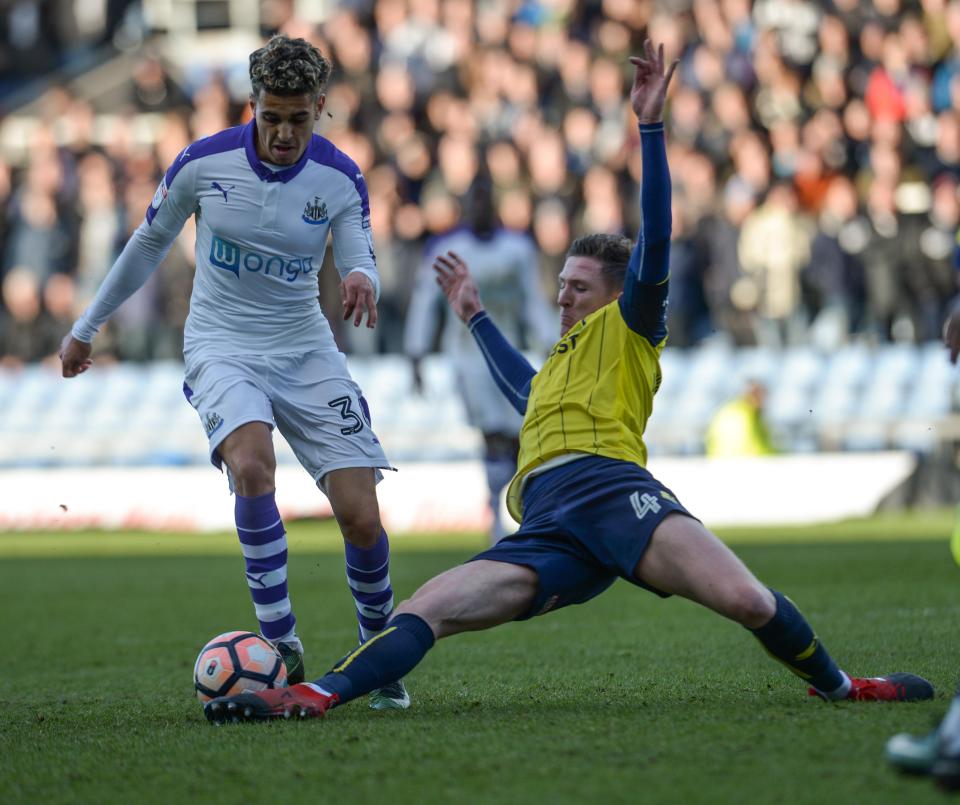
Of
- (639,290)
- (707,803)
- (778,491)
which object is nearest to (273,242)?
(639,290)

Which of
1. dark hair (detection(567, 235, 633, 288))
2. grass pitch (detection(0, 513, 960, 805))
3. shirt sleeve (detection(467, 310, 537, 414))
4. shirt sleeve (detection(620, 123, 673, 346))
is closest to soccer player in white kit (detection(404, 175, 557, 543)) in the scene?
grass pitch (detection(0, 513, 960, 805))

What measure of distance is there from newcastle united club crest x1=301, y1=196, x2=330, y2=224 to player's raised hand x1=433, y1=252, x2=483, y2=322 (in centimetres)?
49

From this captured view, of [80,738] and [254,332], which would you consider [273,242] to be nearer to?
[254,332]

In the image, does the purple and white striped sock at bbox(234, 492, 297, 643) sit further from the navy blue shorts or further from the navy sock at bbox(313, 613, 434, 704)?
the navy blue shorts

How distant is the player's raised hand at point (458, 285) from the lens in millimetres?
6230

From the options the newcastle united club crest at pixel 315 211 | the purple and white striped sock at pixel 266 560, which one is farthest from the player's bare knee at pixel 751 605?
the newcastle united club crest at pixel 315 211

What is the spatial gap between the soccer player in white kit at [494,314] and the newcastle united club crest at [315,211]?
5.28 meters

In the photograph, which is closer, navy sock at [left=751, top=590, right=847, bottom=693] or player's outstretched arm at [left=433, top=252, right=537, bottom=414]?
navy sock at [left=751, top=590, right=847, bottom=693]

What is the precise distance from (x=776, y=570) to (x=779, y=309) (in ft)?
20.8

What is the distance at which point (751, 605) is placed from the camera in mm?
4996

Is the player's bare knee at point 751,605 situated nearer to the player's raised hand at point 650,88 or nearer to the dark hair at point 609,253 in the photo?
the dark hair at point 609,253

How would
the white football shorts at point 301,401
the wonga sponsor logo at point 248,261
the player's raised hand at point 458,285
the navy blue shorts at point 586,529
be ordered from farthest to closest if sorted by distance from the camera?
the player's raised hand at point 458,285, the wonga sponsor logo at point 248,261, the white football shorts at point 301,401, the navy blue shorts at point 586,529

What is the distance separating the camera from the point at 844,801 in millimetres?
3713

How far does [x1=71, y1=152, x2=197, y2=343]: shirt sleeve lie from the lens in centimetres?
606
